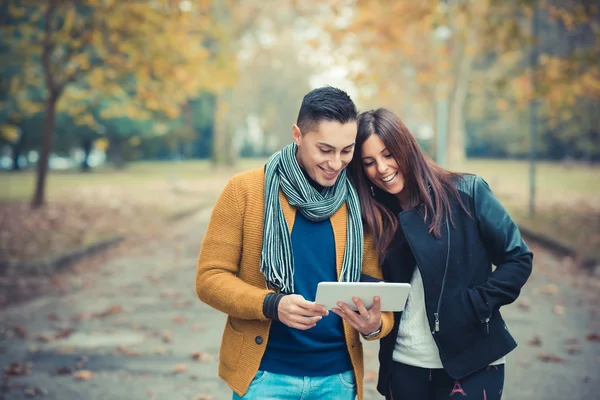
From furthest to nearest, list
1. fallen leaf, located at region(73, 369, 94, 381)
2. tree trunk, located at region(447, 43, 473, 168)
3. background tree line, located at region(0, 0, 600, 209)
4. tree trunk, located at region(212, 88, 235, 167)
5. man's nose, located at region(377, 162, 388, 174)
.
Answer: tree trunk, located at region(212, 88, 235, 167)
tree trunk, located at region(447, 43, 473, 168)
background tree line, located at region(0, 0, 600, 209)
fallen leaf, located at region(73, 369, 94, 381)
man's nose, located at region(377, 162, 388, 174)

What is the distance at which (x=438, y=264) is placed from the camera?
282 cm

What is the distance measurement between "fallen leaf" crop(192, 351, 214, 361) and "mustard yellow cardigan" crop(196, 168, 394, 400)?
3501 mm

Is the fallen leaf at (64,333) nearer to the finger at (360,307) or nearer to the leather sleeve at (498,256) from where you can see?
the finger at (360,307)

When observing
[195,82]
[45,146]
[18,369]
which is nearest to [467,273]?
[18,369]

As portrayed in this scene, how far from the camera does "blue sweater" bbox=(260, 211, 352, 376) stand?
2.70 m

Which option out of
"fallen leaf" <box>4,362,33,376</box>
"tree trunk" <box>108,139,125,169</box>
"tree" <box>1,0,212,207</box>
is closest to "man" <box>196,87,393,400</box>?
"fallen leaf" <box>4,362,33,376</box>

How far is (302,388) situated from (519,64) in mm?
45517

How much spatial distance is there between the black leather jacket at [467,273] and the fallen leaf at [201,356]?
3.56 meters

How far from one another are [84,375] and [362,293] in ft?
13.1

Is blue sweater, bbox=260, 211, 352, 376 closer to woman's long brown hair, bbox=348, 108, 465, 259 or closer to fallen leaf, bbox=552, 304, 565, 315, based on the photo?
woman's long brown hair, bbox=348, 108, 465, 259

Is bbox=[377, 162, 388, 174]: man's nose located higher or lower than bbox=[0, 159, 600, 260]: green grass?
higher

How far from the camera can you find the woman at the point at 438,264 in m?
2.81

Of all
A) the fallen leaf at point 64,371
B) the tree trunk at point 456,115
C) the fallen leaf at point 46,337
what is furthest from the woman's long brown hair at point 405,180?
the tree trunk at point 456,115

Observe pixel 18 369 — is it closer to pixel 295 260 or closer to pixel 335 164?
pixel 295 260
